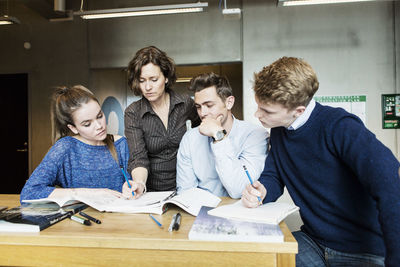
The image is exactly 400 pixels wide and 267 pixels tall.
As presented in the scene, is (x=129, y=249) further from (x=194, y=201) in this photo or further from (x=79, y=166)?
(x=79, y=166)

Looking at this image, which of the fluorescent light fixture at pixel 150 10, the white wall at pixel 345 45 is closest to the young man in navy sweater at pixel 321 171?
the fluorescent light fixture at pixel 150 10

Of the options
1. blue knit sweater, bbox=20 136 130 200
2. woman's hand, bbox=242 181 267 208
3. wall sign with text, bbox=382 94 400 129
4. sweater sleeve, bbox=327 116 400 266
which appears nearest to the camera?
sweater sleeve, bbox=327 116 400 266

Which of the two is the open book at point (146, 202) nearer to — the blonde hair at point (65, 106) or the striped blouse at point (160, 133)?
the blonde hair at point (65, 106)

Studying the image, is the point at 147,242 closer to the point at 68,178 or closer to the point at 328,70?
the point at 68,178

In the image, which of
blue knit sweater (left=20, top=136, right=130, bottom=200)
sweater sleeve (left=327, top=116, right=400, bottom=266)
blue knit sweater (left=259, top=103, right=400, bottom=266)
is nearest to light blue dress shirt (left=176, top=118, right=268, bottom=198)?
blue knit sweater (left=259, top=103, right=400, bottom=266)

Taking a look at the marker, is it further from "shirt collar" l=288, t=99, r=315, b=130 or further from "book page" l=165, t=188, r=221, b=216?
"shirt collar" l=288, t=99, r=315, b=130

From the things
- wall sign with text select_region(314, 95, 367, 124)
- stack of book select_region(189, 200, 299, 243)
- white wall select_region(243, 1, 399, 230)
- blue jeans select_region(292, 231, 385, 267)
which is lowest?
blue jeans select_region(292, 231, 385, 267)

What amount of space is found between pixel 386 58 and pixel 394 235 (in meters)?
3.62

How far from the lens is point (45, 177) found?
1420 mm

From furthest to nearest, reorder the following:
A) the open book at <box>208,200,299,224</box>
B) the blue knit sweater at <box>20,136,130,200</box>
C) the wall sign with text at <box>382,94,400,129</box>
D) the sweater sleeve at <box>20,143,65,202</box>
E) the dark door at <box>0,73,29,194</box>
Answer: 1. the dark door at <box>0,73,29,194</box>
2. the wall sign with text at <box>382,94,400,129</box>
3. the blue knit sweater at <box>20,136,130,200</box>
4. the sweater sleeve at <box>20,143,65,202</box>
5. the open book at <box>208,200,299,224</box>

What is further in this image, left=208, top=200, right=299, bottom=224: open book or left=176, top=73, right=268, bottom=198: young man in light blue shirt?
left=176, top=73, right=268, bottom=198: young man in light blue shirt

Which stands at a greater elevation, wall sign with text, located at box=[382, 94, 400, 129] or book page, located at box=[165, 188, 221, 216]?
wall sign with text, located at box=[382, 94, 400, 129]

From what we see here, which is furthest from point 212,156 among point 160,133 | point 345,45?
point 345,45

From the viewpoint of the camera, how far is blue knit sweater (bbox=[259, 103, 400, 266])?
894 mm
